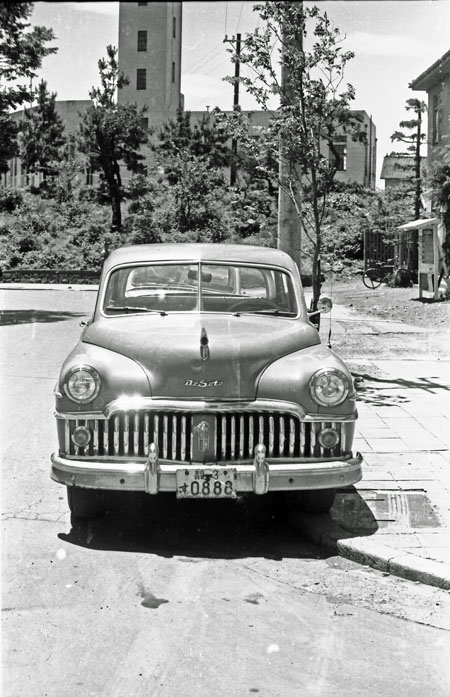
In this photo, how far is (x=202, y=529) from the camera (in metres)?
5.73

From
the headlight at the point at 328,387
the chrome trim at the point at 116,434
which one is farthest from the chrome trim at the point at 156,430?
the headlight at the point at 328,387

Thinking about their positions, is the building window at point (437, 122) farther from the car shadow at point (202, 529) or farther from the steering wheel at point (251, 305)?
the car shadow at point (202, 529)

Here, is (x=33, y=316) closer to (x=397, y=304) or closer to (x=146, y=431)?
(x=397, y=304)

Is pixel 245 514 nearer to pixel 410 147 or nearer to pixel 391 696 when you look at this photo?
pixel 391 696

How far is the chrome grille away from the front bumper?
0.19 feet

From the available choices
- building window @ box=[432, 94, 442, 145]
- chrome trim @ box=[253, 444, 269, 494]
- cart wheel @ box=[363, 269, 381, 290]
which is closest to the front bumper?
chrome trim @ box=[253, 444, 269, 494]

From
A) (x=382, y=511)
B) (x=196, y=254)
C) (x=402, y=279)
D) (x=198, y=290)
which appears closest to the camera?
(x=382, y=511)

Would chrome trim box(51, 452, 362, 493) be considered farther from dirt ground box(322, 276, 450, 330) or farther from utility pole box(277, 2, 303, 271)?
dirt ground box(322, 276, 450, 330)

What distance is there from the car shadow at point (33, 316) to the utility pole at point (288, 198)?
373 inches

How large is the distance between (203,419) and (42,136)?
52172 mm

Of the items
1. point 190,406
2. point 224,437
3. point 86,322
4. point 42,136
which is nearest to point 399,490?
point 224,437

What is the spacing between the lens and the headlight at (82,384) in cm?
533

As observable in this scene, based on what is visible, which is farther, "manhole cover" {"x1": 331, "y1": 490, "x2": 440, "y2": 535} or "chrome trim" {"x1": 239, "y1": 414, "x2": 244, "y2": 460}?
"manhole cover" {"x1": 331, "y1": 490, "x2": 440, "y2": 535}

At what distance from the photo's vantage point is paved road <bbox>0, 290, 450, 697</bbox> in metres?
3.66
